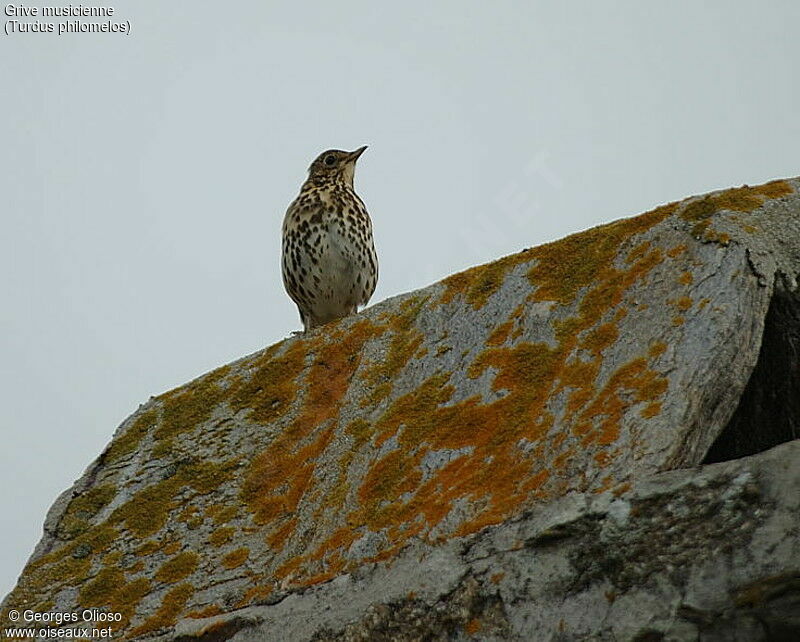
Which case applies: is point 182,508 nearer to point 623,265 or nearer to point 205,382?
point 205,382

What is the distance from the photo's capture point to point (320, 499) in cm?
432

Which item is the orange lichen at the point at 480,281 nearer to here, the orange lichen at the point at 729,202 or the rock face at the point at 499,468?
the rock face at the point at 499,468

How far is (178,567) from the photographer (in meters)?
4.46

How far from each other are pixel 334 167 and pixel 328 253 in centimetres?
123

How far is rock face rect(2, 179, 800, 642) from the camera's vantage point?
2.80 m

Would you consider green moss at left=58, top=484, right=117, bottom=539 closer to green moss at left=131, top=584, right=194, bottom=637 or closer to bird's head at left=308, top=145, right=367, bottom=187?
green moss at left=131, top=584, right=194, bottom=637

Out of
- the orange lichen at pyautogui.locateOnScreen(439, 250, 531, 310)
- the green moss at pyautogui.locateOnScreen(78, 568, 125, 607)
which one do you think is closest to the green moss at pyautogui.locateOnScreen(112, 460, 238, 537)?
the green moss at pyautogui.locateOnScreen(78, 568, 125, 607)

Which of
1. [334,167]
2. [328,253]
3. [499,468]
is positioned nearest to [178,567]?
[499,468]

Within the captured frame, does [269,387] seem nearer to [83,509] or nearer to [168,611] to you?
[83,509]

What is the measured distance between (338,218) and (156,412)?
397cm

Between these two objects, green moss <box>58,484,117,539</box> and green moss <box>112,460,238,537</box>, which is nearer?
green moss <box>112,460,238,537</box>

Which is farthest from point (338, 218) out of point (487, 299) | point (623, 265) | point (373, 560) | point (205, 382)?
point (373, 560)

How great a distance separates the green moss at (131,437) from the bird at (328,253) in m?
3.56

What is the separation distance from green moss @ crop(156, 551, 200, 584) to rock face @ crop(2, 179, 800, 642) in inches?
0.4
